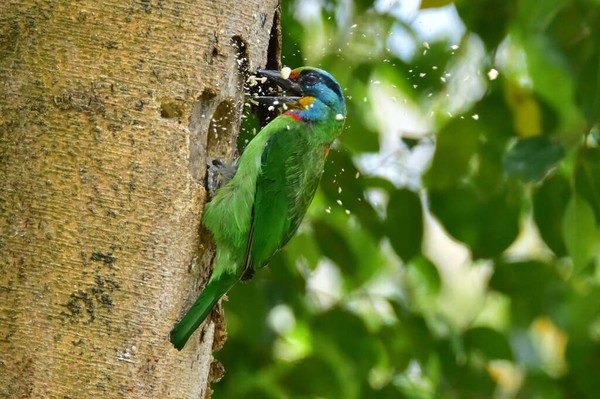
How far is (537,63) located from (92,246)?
227 centimetres

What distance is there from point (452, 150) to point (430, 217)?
1.23 ft

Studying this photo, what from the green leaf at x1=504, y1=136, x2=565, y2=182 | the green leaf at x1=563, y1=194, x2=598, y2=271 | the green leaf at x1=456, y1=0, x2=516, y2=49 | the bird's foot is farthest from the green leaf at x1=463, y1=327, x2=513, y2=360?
the bird's foot

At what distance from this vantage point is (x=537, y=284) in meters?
3.63

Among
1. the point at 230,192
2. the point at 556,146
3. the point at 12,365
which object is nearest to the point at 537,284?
the point at 556,146

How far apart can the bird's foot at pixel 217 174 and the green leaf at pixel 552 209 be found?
1.35 meters

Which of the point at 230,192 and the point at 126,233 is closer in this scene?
the point at 126,233

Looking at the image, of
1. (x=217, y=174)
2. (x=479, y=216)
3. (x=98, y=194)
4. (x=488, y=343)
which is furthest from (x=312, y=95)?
(x=488, y=343)

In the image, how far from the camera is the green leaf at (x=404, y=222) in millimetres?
3340

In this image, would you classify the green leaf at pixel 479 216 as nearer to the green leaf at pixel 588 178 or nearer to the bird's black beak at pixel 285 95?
the green leaf at pixel 588 178

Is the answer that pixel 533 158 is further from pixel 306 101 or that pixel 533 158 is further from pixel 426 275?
pixel 426 275

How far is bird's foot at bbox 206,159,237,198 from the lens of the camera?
87.2 inches

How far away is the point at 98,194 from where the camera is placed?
1.95 meters

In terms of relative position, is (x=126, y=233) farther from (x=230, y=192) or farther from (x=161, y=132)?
(x=230, y=192)

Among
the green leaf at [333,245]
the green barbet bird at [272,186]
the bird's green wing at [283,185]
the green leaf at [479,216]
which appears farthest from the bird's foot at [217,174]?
the green leaf at [479,216]
